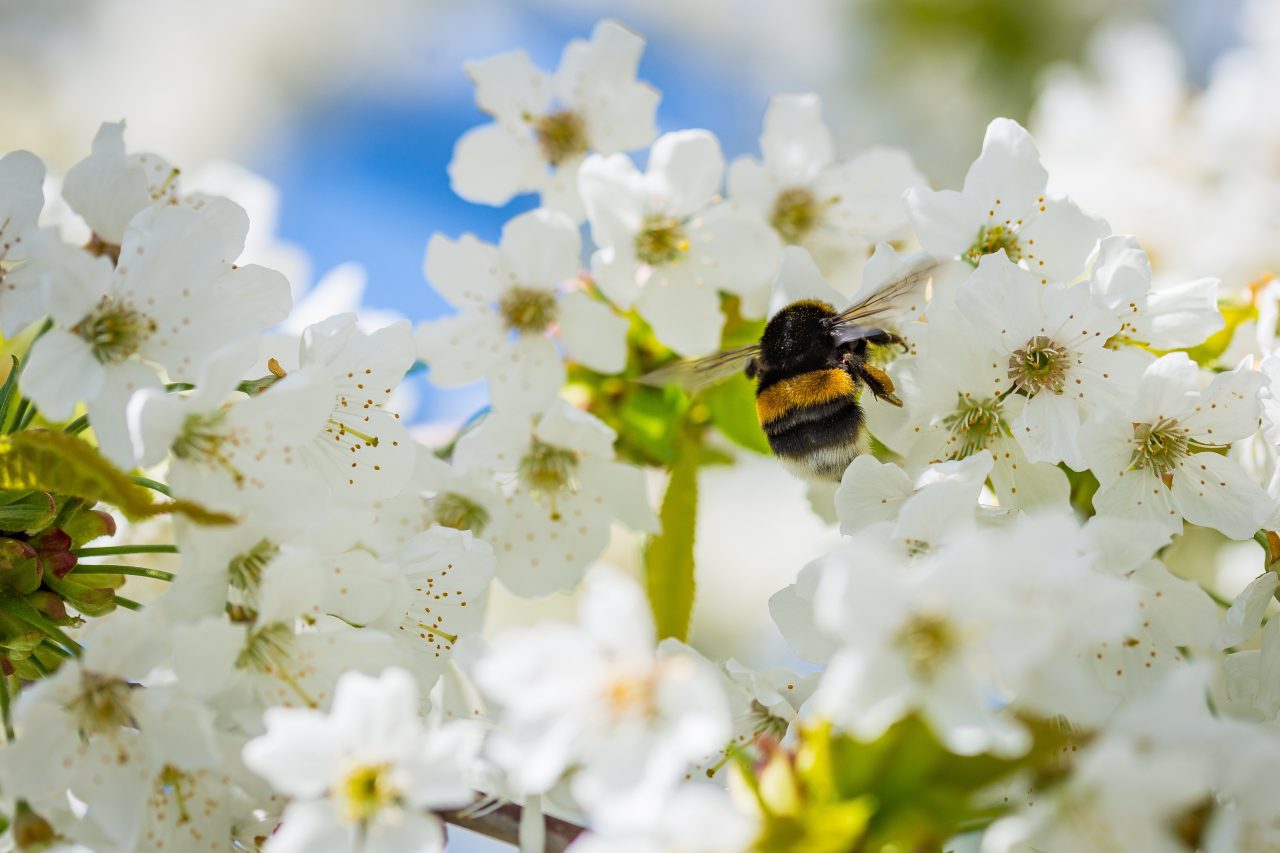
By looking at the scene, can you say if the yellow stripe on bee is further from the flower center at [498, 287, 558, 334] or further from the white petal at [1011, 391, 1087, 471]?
the flower center at [498, 287, 558, 334]

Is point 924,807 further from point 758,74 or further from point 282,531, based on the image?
point 758,74

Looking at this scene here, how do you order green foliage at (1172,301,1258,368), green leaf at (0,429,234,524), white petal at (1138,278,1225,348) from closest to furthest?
green leaf at (0,429,234,524) < white petal at (1138,278,1225,348) < green foliage at (1172,301,1258,368)

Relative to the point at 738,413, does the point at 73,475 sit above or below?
below

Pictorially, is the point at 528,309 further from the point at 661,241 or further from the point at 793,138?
the point at 793,138

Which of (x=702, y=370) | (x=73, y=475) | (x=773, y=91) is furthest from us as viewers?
(x=773, y=91)

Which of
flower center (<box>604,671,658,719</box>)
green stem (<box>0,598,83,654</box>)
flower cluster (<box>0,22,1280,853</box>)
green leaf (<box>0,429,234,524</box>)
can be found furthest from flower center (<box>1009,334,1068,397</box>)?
green stem (<box>0,598,83,654</box>)

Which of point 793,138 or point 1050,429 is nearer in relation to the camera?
point 1050,429

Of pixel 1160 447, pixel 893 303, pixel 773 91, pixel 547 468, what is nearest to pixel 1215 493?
pixel 1160 447
